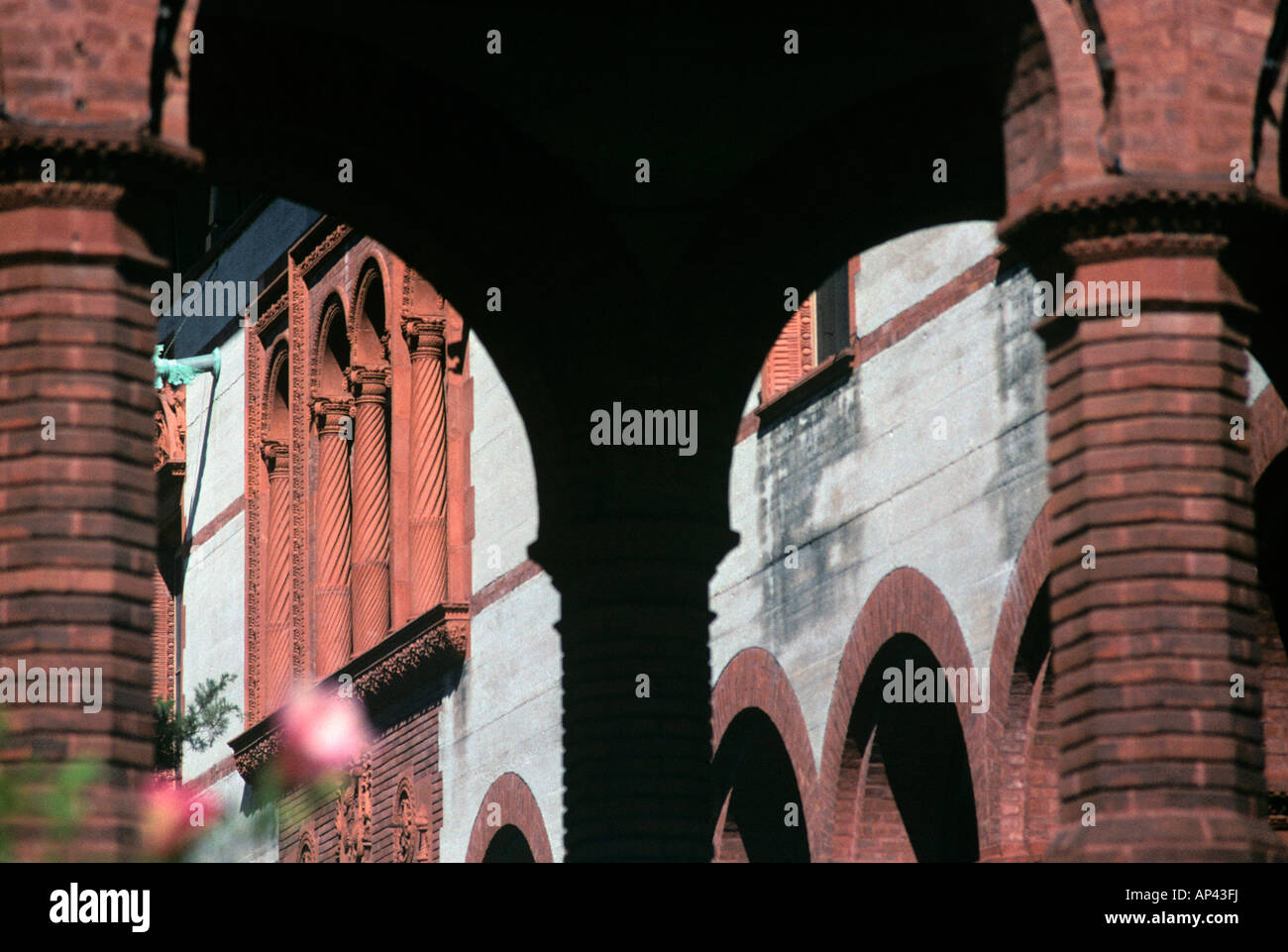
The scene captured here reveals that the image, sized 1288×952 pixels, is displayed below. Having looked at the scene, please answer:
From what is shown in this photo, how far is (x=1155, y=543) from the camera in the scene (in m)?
13.1

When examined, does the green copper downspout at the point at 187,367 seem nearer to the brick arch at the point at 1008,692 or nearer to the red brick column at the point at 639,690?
the brick arch at the point at 1008,692

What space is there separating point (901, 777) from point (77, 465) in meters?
11.3

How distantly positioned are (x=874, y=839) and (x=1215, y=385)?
952 centimetres

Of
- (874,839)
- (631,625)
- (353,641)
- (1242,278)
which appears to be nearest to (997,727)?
(874,839)

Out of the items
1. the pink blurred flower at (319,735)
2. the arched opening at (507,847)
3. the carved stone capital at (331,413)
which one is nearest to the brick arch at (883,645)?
the arched opening at (507,847)

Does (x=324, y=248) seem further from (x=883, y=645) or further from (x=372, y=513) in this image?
(x=883, y=645)

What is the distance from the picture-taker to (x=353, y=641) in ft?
111

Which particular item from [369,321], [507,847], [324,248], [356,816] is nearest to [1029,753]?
[507,847]

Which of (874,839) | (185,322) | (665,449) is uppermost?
(185,322)

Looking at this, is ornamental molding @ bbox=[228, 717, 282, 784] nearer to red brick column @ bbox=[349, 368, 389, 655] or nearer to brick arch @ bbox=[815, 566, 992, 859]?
red brick column @ bbox=[349, 368, 389, 655]

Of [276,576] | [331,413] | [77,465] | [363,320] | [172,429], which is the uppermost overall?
[172,429]

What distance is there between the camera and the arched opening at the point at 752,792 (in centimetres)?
2478
